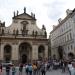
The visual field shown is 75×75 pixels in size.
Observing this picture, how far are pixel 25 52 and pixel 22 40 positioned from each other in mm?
3366

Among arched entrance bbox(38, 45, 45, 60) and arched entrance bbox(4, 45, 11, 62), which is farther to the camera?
arched entrance bbox(38, 45, 45, 60)

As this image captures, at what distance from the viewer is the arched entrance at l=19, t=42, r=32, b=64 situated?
55.0 meters

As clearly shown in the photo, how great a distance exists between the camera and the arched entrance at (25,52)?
55.0 meters

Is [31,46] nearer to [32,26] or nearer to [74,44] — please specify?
[32,26]

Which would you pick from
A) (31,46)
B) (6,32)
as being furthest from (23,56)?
(6,32)

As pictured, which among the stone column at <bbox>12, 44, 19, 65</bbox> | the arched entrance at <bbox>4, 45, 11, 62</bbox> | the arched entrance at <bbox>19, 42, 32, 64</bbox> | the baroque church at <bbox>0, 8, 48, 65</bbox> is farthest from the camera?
the arched entrance at <bbox>19, 42, 32, 64</bbox>

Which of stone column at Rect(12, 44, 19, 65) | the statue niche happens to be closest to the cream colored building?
the statue niche

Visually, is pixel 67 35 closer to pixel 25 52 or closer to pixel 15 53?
pixel 25 52

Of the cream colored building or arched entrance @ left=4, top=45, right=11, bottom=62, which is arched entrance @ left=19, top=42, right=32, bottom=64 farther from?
the cream colored building

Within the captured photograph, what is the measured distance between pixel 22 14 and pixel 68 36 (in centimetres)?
1394

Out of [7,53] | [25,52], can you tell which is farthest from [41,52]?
[7,53]

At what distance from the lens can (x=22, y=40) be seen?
53844mm

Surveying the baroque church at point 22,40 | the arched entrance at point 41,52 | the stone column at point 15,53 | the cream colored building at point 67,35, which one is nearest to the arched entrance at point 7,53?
the baroque church at point 22,40

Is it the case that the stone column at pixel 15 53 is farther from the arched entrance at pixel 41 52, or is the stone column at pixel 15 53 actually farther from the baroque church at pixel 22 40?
the arched entrance at pixel 41 52
